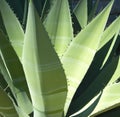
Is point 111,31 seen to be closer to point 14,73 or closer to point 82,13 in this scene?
point 82,13

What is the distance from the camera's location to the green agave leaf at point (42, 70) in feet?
3.92

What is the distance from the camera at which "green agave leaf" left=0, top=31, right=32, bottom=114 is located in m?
1.44

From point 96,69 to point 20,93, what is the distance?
0.41 m

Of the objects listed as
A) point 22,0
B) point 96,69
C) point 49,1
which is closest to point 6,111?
point 96,69

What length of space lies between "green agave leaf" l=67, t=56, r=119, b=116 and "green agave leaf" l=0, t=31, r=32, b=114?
0.66ft

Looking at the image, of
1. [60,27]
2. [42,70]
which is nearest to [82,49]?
[60,27]

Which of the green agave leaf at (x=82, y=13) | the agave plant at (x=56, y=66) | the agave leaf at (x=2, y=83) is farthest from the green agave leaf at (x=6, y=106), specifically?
the green agave leaf at (x=82, y=13)

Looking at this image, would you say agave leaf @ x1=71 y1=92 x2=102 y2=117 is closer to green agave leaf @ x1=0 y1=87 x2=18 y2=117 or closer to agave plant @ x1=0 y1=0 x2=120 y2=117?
agave plant @ x1=0 y1=0 x2=120 y2=117

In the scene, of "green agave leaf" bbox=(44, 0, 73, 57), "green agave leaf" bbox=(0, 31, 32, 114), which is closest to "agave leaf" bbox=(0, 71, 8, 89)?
"green agave leaf" bbox=(0, 31, 32, 114)

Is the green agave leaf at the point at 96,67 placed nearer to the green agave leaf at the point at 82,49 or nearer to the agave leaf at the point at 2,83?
the green agave leaf at the point at 82,49

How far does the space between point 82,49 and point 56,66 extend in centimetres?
27

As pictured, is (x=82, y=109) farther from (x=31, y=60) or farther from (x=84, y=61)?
(x=31, y=60)

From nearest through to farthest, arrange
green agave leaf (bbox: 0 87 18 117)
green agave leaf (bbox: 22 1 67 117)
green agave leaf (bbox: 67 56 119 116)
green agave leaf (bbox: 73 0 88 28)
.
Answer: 1. green agave leaf (bbox: 22 1 67 117)
2. green agave leaf (bbox: 0 87 18 117)
3. green agave leaf (bbox: 67 56 119 116)
4. green agave leaf (bbox: 73 0 88 28)

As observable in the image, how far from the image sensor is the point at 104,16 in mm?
1527
